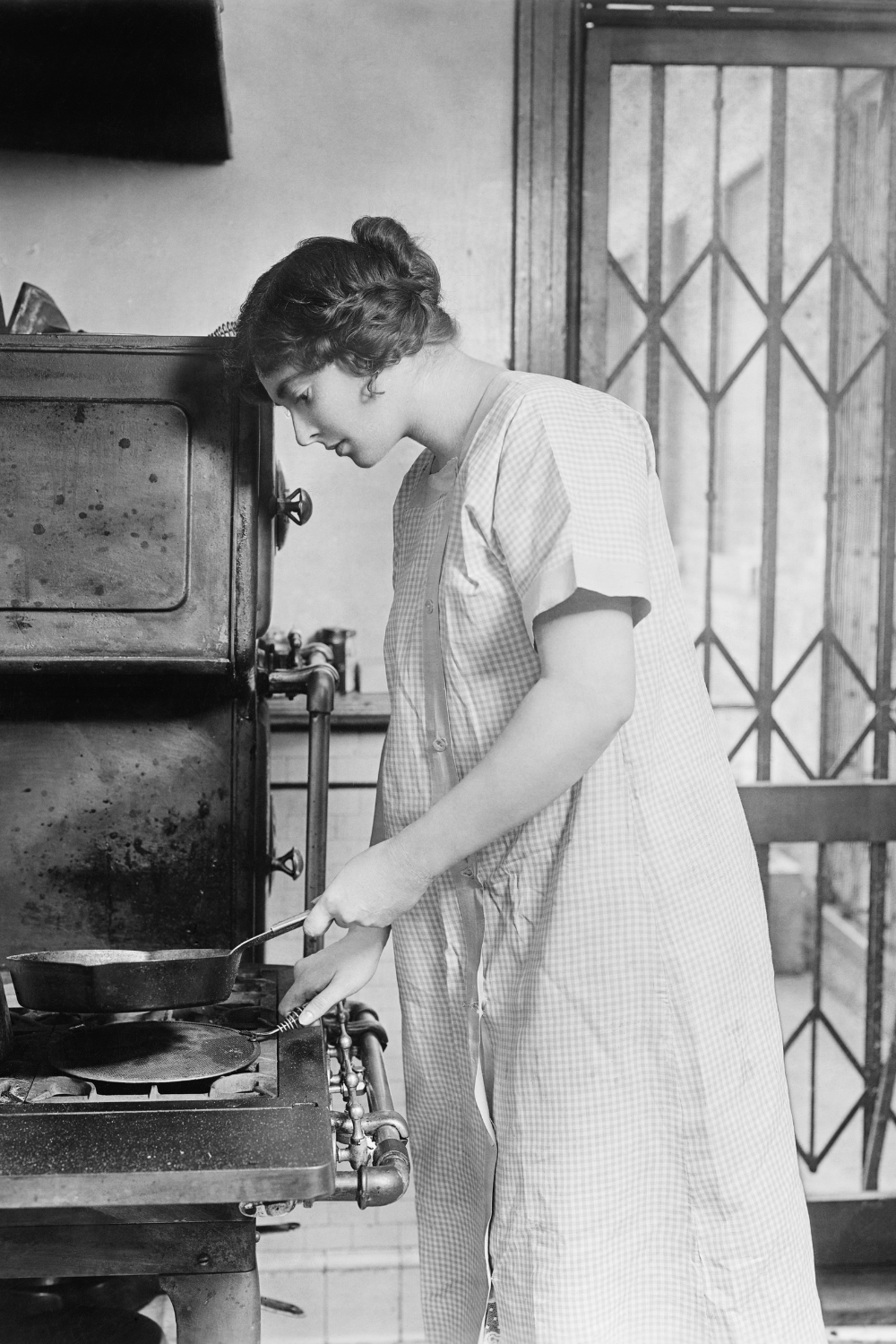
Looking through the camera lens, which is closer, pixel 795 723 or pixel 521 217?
pixel 521 217

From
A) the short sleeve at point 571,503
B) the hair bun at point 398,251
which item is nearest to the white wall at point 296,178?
the hair bun at point 398,251

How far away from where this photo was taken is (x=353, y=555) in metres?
2.27

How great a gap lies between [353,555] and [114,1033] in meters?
1.19

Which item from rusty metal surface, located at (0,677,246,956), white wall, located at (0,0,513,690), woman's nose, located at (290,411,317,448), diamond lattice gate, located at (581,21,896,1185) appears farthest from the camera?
diamond lattice gate, located at (581,21,896,1185)

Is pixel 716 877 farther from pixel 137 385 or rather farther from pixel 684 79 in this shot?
pixel 684 79

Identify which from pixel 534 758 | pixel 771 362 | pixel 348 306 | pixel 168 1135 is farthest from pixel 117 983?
pixel 771 362

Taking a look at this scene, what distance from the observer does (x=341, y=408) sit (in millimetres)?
1305

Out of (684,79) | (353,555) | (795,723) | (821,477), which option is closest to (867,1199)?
(795,723)

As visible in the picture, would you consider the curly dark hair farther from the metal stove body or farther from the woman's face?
the metal stove body

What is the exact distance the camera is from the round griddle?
3.72 feet

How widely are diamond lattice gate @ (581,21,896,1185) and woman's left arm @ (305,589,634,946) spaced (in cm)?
129

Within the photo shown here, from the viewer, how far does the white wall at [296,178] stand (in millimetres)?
2180

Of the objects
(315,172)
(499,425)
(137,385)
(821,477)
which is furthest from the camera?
(821,477)

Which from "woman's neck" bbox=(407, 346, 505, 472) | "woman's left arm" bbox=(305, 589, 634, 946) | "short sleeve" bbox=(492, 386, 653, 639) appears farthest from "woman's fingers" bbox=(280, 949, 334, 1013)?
"woman's neck" bbox=(407, 346, 505, 472)
